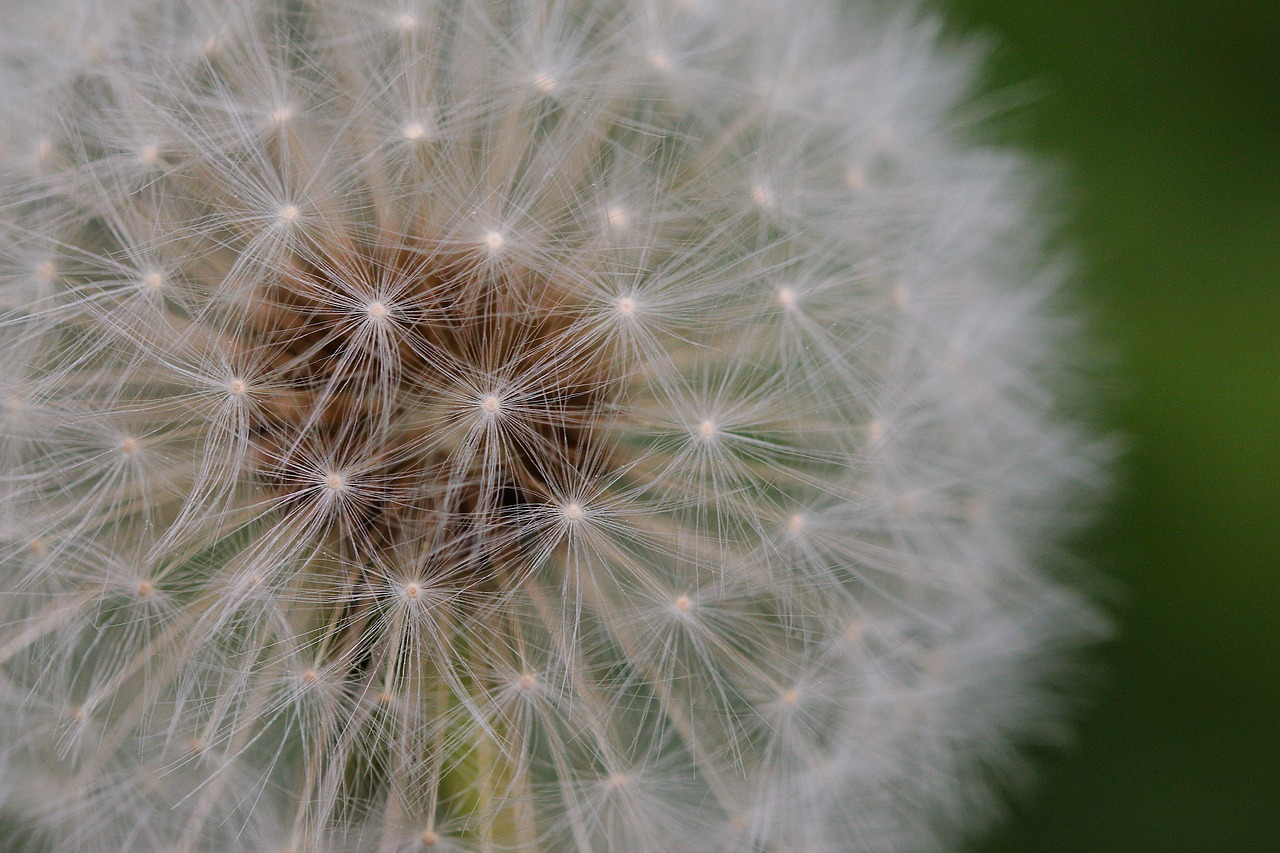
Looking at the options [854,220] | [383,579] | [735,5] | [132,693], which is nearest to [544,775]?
[383,579]

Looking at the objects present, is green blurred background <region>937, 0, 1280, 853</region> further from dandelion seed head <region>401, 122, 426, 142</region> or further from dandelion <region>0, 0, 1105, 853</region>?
dandelion seed head <region>401, 122, 426, 142</region>

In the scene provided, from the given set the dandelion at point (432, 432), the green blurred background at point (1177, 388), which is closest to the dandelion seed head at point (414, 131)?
the dandelion at point (432, 432)

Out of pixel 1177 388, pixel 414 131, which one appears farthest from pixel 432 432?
pixel 1177 388

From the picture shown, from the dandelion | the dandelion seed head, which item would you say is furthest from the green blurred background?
the dandelion seed head

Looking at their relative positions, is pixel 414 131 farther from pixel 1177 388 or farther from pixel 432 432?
pixel 1177 388

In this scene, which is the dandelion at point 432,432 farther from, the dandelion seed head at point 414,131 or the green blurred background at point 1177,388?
the green blurred background at point 1177,388

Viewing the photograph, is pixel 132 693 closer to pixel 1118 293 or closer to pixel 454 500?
pixel 454 500
